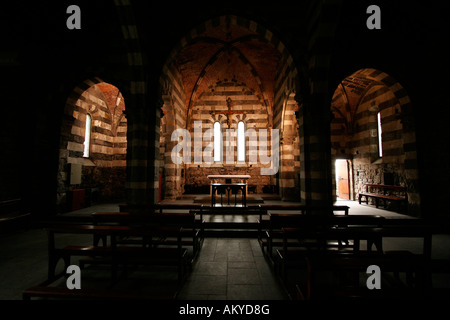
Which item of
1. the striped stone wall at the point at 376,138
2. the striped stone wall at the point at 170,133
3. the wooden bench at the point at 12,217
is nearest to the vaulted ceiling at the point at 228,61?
the striped stone wall at the point at 170,133

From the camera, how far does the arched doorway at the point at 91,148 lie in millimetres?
6441

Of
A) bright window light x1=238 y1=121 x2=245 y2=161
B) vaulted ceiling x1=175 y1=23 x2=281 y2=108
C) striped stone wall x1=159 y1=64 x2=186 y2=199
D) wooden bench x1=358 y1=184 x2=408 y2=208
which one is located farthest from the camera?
bright window light x1=238 y1=121 x2=245 y2=161

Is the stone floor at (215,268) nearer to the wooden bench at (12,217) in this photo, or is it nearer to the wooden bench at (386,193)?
the wooden bench at (12,217)

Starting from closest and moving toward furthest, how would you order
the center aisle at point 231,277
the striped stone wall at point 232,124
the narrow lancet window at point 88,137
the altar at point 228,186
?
1. the center aisle at point 231,277
2. the altar at point 228,186
3. the narrow lancet window at point 88,137
4. the striped stone wall at point 232,124

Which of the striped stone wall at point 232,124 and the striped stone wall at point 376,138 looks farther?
the striped stone wall at point 232,124

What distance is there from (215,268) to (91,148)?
8.54 metres

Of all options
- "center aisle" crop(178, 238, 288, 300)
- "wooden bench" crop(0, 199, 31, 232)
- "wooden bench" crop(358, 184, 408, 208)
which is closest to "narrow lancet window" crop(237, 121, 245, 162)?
"wooden bench" crop(358, 184, 408, 208)

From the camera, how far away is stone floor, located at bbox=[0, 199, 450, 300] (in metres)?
2.44

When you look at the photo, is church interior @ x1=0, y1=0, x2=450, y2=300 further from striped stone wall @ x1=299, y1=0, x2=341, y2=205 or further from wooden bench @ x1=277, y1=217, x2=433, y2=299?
wooden bench @ x1=277, y1=217, x2=433, y2=299

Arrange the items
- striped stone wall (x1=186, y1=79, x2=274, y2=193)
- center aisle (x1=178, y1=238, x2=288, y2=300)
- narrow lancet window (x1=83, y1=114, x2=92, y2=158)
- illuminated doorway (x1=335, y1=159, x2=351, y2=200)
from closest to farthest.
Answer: center aisle (x1=178, y1=238, x2=288, y2=300), narrow lancet window (x1=83, y1=114, x2=92, y2=158), illuminated doorway (x1=335, y1=159, x2=351, y2=200), striped stone wall (x1=186, y1=79, x2=274, y2=193)

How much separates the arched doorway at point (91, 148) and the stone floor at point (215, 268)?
2.42m

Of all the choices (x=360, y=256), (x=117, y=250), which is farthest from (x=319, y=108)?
(x=117, y=250)

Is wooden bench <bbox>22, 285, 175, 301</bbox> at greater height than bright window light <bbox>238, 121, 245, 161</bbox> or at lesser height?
lesser

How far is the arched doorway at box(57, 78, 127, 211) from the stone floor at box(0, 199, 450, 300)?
95.3 inches
